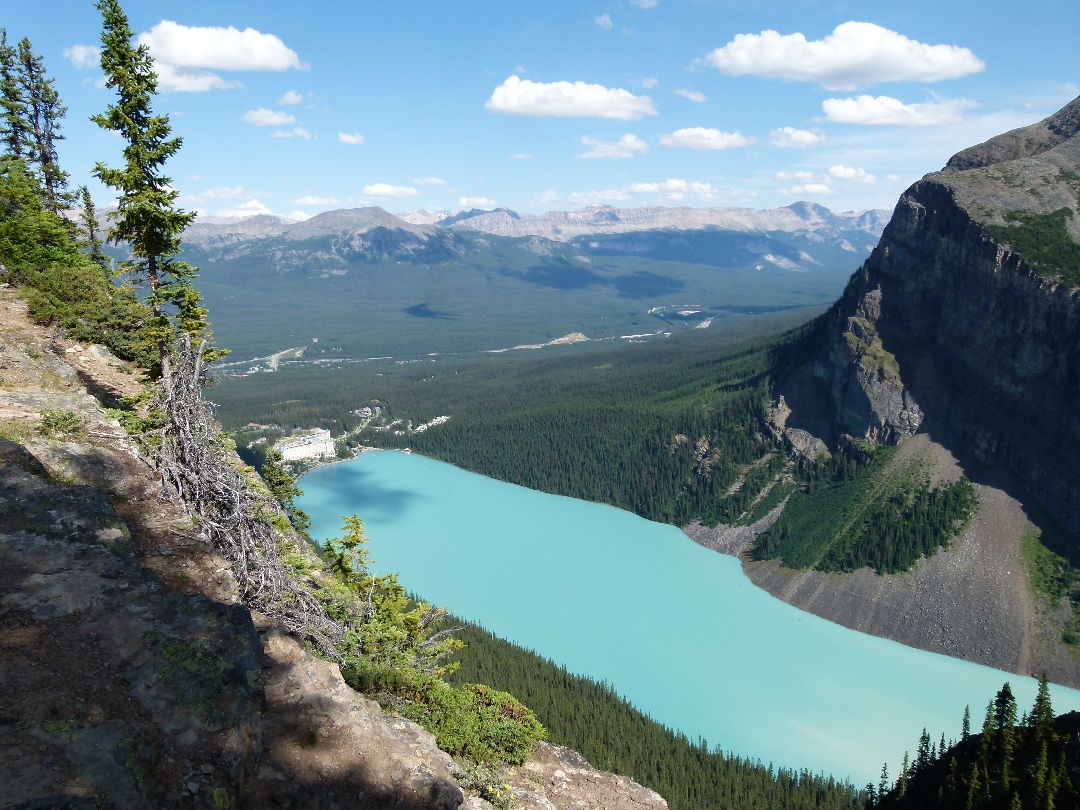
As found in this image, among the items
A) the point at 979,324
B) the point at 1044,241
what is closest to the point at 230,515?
the point at 1044,241

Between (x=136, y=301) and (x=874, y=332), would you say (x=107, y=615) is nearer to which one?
(x=136, y=301)

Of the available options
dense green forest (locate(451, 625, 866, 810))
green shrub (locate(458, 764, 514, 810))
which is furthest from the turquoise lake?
green shrub (locate(458, 764, 514, 810))

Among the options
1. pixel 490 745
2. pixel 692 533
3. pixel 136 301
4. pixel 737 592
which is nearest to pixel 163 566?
pixel 490 745

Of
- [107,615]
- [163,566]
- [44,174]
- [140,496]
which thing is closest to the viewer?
[107,615]

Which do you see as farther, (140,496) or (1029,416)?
(1029,416)

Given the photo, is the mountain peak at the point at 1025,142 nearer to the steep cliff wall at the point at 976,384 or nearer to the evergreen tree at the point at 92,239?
the steep cliff wall at the point at 976,384

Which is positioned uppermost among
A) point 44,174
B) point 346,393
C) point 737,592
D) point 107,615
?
point 44,174

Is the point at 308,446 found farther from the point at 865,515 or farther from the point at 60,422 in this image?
the point at 60,422
